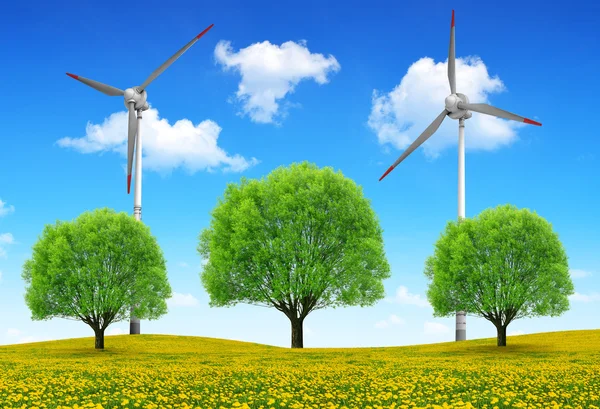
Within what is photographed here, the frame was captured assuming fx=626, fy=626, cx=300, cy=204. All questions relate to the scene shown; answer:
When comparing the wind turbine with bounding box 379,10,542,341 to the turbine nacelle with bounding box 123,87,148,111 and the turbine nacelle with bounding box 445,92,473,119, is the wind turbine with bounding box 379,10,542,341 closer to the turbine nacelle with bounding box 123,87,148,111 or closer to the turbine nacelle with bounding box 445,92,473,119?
the turbine nacelle with bounding box 445,92,473,119

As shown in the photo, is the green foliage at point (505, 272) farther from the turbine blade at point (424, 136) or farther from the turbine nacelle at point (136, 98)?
the turbine nacelle at point (136, 98)

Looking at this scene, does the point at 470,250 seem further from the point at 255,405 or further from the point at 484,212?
the point at 255,405

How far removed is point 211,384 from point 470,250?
32192 mm

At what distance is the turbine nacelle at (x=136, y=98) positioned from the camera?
65438mm

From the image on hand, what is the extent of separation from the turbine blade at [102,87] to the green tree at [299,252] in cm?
2472

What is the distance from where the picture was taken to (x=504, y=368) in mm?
28453

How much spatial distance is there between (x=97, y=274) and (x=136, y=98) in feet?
79.6

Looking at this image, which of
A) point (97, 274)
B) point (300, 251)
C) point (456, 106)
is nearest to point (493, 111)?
point (456, 106)

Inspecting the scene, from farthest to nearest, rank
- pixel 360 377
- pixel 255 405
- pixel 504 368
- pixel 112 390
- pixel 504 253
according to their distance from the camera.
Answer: pixel 504 253 < pixel 504 368 < pixel 360 377 < pixel 112 390 < pixel 255 405

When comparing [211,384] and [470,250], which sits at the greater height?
[470,250]

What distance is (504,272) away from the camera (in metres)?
46.8

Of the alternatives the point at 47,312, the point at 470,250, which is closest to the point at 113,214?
the point at 47,312

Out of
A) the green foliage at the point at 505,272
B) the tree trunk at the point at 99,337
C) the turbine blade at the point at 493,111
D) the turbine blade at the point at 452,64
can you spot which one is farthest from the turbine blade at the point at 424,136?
the tree trunk at the point at 99,337

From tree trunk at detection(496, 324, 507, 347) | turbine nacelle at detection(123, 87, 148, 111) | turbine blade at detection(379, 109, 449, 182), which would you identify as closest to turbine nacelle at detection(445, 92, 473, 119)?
turbine blade at detection(379, 109, 449, 182)
